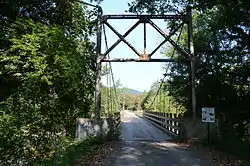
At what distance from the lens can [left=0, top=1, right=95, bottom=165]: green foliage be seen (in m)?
13.2

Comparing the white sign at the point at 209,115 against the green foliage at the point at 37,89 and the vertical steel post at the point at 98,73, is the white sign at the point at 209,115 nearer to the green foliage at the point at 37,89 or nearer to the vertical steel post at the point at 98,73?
the vertical steel post at the point at 98,73

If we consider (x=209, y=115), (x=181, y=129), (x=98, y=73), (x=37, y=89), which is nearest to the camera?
(x=209, y=115)

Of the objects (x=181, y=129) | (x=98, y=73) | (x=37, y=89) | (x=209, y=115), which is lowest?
(x=181, y=129)

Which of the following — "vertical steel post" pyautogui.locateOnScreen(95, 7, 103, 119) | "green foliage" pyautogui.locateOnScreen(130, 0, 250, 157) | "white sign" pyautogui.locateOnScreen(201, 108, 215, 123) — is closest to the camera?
"white sign" pyautogui.locateOnScreen(201, 108, 215, 123)

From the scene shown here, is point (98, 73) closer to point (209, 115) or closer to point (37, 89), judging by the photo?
point (37, 89)

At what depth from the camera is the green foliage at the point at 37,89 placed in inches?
520

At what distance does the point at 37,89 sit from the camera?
14.5m

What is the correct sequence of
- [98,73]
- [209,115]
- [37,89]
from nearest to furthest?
[209,115] < [37,89] < [98,73]

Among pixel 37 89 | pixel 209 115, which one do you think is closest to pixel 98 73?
pixel 37 89

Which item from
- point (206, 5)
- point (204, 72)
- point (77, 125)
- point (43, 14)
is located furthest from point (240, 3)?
point (43, 14)

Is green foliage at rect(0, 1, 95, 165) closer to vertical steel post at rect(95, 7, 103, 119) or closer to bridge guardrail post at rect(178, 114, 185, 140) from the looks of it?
vertical steel post at rect(95, 7, 103, 119)

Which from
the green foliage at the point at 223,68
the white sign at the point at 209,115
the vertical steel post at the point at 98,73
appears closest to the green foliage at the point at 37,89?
the vertical steel post at the point at 98,73

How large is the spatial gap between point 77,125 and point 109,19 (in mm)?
5085

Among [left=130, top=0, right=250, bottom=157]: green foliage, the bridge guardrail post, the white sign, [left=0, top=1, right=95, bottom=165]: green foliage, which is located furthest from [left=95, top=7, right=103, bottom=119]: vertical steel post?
the white sign
